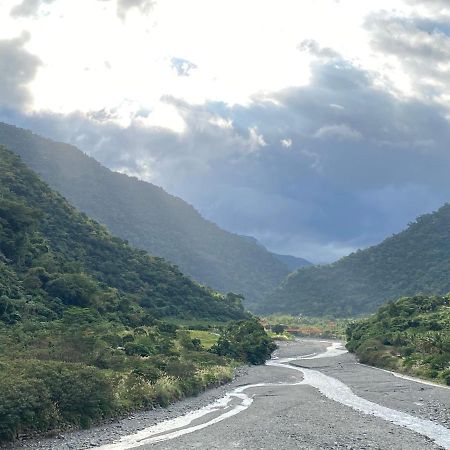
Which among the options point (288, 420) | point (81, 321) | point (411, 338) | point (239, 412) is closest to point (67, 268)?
point (81, 321)

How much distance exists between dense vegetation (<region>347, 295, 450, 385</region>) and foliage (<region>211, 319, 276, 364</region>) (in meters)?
17.5

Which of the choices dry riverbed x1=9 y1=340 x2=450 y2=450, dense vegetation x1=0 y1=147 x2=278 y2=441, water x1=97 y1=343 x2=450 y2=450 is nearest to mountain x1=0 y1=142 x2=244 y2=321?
dense vegetation x1=0 y1=147 x2=278 y2=441

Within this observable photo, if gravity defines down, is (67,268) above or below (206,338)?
above

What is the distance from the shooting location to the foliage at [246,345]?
318ft

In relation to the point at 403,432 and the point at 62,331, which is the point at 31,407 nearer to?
the point at 403,432

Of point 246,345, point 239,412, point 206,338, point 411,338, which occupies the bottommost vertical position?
point 239,412

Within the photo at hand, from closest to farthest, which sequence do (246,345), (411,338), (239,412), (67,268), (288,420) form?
(288,420) < (239,412) < (411,338) < (246,345) < (67,268)

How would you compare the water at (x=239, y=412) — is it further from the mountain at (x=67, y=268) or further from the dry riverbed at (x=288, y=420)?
the mountain at (x=67, y=268)

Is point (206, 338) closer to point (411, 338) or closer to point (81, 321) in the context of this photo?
point (81, 321)

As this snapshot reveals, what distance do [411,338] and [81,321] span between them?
54.6m

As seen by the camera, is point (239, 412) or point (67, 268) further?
point (67, 268)

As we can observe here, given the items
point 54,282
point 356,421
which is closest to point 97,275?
point 54,282

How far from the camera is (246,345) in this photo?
10212 cm

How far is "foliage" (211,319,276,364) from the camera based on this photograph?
96894 millimetres
